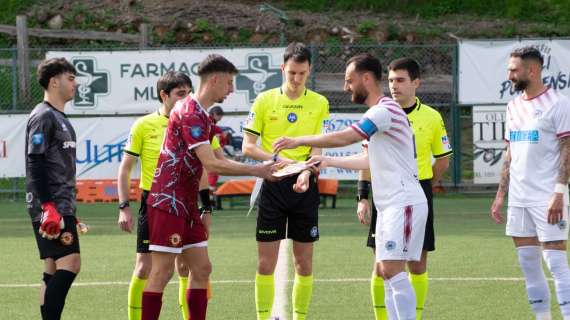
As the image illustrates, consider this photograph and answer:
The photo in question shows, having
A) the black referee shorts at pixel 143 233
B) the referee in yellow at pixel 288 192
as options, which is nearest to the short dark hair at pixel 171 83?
the referee in yellow at pixel 288 192

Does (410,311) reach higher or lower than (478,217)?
higher

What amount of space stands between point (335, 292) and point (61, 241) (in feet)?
11.2

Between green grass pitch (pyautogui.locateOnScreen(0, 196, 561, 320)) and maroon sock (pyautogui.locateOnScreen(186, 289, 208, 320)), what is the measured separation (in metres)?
1.35

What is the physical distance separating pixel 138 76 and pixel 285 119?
494 inches

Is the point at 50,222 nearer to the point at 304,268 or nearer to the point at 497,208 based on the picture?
the point at 304,268

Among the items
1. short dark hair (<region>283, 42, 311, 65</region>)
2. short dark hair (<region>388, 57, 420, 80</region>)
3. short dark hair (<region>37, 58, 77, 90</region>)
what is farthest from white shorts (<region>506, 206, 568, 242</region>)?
short dark hair (<region>37, 58, 77, 90</region>)

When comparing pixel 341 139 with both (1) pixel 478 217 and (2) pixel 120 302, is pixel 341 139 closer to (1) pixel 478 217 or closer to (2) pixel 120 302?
(2) pixel 120 302

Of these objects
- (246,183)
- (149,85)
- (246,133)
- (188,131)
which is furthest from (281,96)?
(149,85)

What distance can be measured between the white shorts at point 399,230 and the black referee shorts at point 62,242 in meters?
2.24

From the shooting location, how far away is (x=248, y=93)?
2153cm

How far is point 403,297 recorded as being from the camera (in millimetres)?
7984

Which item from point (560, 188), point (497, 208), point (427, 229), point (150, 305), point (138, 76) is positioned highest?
point (138, 76)

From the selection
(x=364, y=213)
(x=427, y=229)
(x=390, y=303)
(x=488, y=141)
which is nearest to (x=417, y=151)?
(x=427, y=229)

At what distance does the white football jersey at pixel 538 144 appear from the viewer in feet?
28.3
